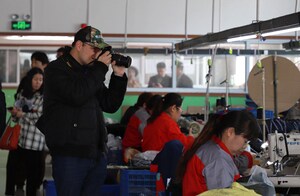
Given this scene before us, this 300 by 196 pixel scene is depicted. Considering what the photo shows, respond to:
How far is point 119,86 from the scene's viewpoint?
150 inches

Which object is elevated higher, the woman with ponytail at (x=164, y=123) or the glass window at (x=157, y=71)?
the glass window at (x=157, y=71)

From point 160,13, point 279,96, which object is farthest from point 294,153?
point 160,13

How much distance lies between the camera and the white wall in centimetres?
973

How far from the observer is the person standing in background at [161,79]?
10852mm

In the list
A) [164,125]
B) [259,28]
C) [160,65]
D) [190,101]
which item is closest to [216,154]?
[259,28]

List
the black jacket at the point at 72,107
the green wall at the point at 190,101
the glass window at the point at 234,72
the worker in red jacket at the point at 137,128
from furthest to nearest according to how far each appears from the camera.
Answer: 1. the glass window at the point at 234,72
2. the green wall at the point at 190,101
3. the worker in red jacket at the point at 137,128
4. the black jacket at the point at 72,107

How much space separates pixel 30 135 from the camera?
611cm

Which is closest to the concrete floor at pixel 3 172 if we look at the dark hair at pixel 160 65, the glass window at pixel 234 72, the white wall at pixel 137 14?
the white wall at pixel 137 14

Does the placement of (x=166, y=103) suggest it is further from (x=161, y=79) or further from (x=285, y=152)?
(x=161, y=79)

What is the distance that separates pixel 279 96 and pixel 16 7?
17.3 feet

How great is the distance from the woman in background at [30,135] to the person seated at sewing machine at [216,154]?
302 centimetres

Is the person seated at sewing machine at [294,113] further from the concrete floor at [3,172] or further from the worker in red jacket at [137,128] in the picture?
the concrete floor at [3,172]

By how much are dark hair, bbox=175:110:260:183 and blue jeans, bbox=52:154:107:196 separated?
21.9 inches

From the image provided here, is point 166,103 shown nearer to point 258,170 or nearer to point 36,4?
point 258,170
